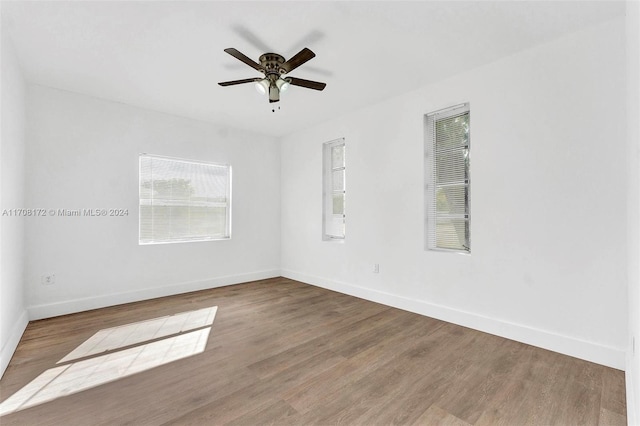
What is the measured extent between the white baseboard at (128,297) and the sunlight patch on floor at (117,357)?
99 cm

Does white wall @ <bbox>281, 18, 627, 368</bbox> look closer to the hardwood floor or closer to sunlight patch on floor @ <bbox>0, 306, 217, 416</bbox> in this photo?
the hardwood floor

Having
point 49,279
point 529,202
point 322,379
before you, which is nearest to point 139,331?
point 49,279

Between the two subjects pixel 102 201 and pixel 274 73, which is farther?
pixel 102 201

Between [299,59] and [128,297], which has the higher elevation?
[299,59]

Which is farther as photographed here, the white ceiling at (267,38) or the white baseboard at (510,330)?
the white baseboard at (510,330)

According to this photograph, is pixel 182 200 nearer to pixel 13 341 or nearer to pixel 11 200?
pixel 11 200

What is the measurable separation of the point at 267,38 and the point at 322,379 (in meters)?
2.85

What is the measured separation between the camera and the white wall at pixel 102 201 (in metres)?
3.57

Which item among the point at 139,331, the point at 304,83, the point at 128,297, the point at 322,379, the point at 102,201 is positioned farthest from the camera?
the point at 128,297

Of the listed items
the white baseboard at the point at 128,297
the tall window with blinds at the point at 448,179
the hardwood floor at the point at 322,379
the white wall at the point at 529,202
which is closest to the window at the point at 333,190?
the white wall at the point at 529,202

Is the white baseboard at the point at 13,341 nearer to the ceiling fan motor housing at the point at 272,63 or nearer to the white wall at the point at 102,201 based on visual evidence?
the white wall at the point at 102,201

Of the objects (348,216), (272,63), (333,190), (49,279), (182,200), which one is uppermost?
(272,63)

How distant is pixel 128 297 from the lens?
13.6ft

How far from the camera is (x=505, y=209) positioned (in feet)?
9.67
